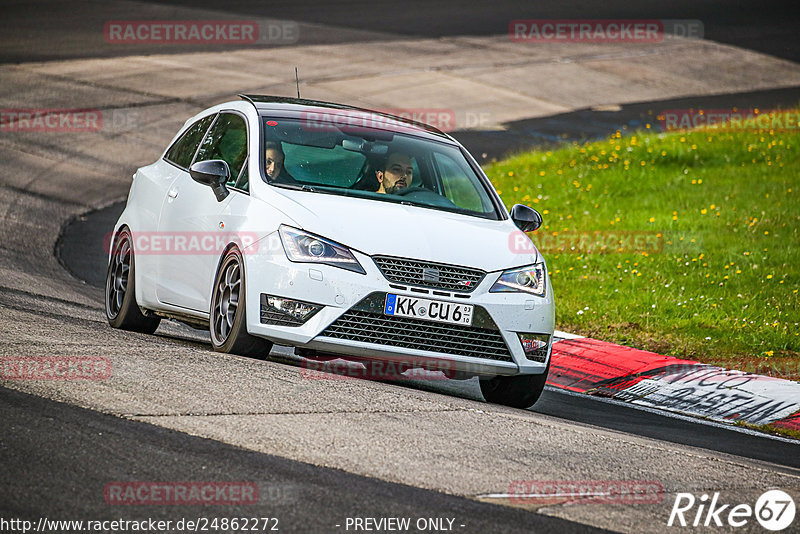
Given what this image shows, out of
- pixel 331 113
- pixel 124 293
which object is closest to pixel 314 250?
pixel 331 113

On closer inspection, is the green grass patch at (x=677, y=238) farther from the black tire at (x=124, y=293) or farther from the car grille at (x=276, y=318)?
the car grille at (x=276, y=318)

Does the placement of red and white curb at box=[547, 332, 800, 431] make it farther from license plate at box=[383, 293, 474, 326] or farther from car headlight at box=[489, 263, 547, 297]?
license plate at box=[383, 293, 474, 326]

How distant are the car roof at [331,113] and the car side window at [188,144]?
0.47m

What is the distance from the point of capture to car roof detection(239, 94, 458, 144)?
9.09 m

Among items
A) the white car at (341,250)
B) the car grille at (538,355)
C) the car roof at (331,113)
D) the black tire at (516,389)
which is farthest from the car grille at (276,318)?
the car roof at (331,113)

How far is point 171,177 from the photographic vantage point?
9.53 m

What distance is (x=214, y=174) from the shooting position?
8.39 meters

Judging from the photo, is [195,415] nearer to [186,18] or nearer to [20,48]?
[20,48]

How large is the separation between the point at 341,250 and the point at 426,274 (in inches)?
21.6

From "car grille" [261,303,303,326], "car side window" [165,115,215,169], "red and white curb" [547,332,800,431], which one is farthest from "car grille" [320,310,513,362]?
"car side window" [165,115,215,169]

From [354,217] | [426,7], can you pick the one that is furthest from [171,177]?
[426,7]

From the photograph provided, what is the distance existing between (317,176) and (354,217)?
0.79m

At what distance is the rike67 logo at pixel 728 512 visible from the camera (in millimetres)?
5426

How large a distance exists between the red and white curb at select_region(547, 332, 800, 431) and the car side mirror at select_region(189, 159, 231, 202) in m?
3.39
